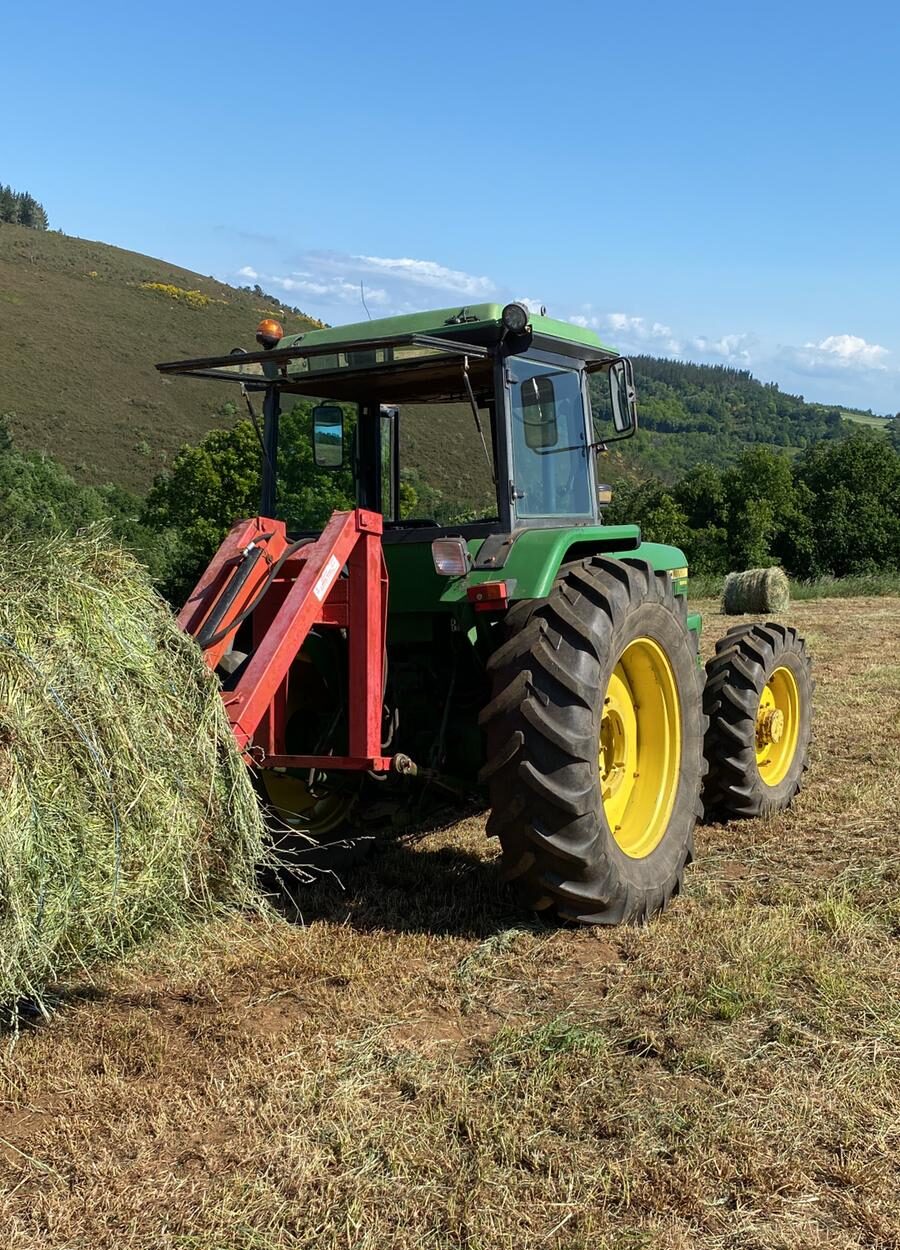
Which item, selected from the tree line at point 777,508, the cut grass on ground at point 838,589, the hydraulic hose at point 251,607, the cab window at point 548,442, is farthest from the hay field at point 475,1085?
the tree line at point 777,508

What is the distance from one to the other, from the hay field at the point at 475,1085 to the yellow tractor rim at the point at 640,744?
418 millimetres

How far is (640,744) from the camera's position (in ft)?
15.5

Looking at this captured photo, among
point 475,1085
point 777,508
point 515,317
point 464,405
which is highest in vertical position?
point 777,508

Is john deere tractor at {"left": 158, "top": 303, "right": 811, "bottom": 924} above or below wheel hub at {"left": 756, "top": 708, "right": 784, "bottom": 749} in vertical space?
above

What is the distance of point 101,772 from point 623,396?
3.13m

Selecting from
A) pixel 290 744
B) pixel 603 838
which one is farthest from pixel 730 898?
pixel 290 744

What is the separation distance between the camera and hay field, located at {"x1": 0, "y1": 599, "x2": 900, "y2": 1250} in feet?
7.89

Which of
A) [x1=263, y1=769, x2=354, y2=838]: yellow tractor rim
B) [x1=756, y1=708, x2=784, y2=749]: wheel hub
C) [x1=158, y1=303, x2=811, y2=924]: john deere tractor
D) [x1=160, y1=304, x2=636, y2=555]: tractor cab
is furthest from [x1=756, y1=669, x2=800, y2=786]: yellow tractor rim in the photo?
[x1=263, y1=769, x2=354, y2=838]: yellow tractor rim

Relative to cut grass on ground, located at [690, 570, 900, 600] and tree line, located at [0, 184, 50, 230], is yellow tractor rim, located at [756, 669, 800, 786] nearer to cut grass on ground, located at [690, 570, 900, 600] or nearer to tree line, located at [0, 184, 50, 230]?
cut grass on ground, located at [690, 570, 900, 600]

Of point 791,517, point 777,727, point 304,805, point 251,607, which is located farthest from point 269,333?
point 791,517

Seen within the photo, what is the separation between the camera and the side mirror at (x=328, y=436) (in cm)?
525

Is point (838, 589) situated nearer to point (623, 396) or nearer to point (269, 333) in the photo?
point (623, 396)

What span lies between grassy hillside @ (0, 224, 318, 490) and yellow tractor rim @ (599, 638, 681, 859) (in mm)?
42510

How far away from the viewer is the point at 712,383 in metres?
123
